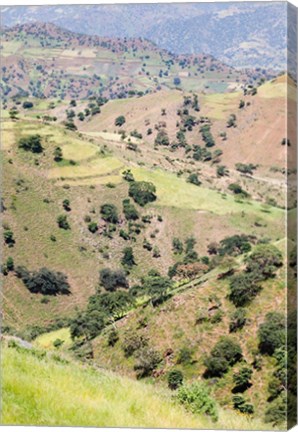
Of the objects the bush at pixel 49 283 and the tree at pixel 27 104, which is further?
the tree at pixel 27 104

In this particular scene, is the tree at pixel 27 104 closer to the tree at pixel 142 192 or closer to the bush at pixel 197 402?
the tree at pixel 142 192

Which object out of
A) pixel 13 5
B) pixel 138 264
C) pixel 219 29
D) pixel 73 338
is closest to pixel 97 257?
pixel 138 264

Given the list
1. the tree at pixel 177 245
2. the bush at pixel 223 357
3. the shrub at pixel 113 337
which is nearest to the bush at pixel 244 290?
the bush at pixel 223 357

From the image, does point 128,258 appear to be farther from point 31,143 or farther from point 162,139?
point 31,143

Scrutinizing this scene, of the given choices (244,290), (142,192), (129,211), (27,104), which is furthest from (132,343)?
(27,104)

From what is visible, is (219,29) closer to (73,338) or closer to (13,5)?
(13,5)

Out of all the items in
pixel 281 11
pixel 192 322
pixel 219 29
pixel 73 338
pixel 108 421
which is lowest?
pixel 73 338

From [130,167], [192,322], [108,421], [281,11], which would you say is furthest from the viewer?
[130,167]
